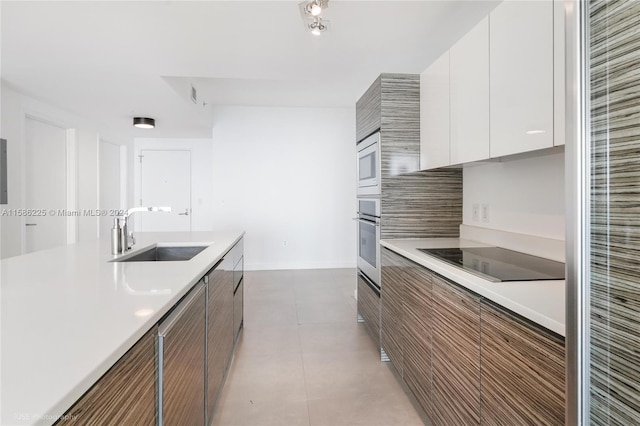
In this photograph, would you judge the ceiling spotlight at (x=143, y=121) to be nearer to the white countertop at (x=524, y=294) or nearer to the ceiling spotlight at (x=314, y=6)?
the ceiling spotlight at (x=314, y=6)

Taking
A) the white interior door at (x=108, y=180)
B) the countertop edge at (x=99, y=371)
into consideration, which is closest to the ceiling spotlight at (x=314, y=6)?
the countertop edge at (x=99, y=371)

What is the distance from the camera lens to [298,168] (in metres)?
5.73

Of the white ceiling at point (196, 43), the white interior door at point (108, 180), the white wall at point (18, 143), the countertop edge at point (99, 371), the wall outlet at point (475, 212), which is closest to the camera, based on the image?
the countertop edge at point (99, 371)

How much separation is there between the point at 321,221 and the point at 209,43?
11.9 ft

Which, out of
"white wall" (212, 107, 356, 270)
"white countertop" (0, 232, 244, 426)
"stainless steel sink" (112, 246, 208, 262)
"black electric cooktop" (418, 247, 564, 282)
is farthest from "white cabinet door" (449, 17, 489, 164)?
"white wall" (212, 107, 356, 270)

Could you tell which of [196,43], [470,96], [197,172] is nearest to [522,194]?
[470,96]

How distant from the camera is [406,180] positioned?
2.46 meters

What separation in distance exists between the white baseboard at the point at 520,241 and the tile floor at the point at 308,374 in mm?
1093

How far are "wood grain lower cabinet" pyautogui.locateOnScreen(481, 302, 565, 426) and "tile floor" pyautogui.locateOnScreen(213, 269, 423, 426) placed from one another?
890 mm

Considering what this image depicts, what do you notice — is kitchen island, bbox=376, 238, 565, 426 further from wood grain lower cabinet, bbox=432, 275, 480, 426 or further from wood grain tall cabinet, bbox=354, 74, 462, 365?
wood grain tall cabinet, bbox=354, 74, 462, 365

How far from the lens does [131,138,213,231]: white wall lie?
6367 millimetres

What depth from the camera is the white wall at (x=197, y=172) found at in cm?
637

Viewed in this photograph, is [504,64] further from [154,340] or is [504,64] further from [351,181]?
[351,181]

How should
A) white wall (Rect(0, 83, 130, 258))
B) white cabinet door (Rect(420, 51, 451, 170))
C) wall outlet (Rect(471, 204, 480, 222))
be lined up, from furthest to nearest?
white wall (Rect(0, 83, 130, 258)) → wall outlet (Rect(471, 204, 480, 222)) → white cabinet door (Rect(420, 51, 451, 170))
